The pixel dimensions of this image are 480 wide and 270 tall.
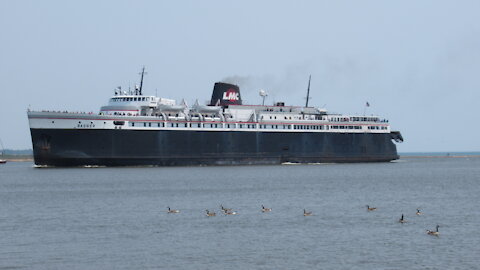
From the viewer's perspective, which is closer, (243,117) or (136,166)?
(136,166)

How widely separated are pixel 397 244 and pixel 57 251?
1394 centimetres

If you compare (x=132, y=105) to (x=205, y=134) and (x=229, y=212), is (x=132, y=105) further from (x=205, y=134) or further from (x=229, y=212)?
(x=229, y=212)

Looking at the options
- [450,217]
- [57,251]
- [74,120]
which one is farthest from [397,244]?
[74,120]

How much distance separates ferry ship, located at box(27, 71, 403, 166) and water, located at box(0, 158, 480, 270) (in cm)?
1437

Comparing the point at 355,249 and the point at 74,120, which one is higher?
the point at 74,120

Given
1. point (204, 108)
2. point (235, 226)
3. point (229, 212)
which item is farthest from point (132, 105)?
point (235, 226)

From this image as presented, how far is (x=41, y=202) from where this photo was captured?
4972 cm

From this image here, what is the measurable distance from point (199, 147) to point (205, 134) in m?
1.68

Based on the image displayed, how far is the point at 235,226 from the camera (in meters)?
37.9

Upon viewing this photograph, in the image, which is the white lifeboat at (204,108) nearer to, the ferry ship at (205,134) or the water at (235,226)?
the ferry ship at (205,134)

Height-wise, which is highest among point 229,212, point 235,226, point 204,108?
point 204,108

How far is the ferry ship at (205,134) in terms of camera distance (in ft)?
266

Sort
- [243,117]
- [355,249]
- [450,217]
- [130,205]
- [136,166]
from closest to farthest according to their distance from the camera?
[355,249]
[450,217]
[130,205]
[136,166]
[243,117]

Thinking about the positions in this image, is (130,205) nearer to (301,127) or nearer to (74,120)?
(74,120)
